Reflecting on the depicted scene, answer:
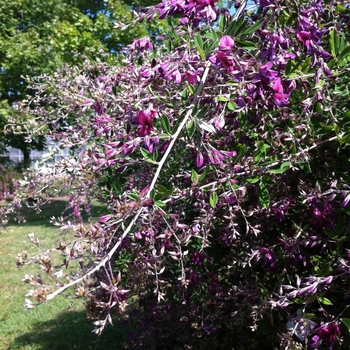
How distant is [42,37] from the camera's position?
16.0 m

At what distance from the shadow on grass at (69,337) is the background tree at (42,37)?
7.98m

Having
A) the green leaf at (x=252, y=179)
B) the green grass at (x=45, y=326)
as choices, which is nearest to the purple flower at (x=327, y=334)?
the green leaf at (x=252, y=179)

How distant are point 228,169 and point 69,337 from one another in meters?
3.57

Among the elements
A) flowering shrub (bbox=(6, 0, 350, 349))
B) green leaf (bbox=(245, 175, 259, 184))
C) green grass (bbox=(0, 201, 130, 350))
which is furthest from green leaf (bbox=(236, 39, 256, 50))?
green grass (bbox=(0, 201, 130, 350))

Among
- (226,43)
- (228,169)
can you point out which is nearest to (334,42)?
(226,43)

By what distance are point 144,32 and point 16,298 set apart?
305 inches

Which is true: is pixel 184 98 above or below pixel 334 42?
A: below

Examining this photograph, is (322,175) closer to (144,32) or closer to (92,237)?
(92,237)

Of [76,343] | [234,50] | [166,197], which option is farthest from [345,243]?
[76,343]

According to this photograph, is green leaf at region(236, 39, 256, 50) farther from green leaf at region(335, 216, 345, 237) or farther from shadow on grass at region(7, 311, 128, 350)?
shadow on grass at region(7, 311, 128, 350)

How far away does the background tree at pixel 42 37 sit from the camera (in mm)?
12742

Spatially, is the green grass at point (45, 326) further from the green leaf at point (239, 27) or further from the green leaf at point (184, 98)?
the green leaf at point (239, 27)

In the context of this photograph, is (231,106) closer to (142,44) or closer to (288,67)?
(288,67)

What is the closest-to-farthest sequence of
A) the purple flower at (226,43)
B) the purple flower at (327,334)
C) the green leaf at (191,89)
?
the purple flower at (226,43) < the green leaf at (191,89) < the purple flower at (327,334)
